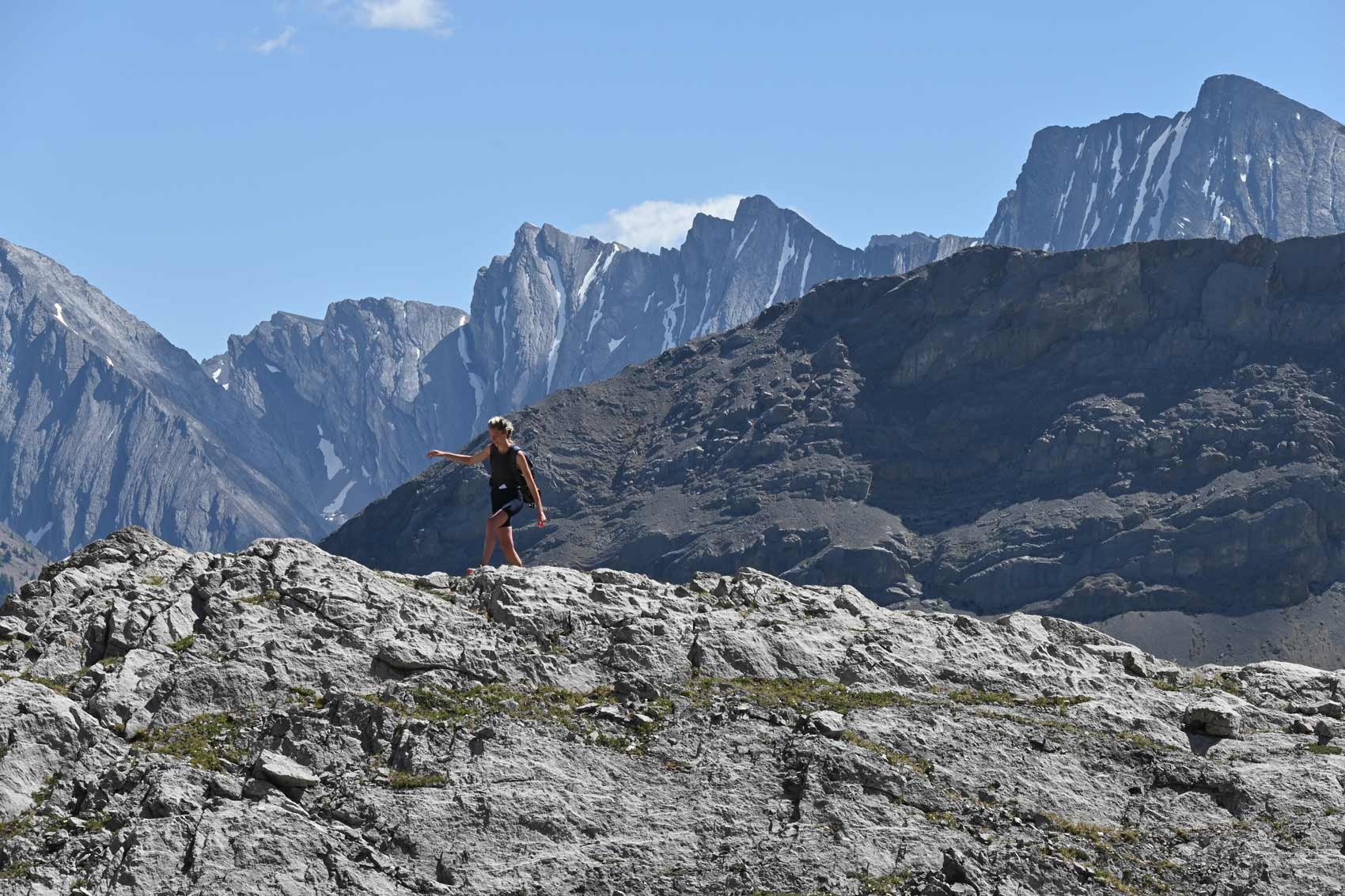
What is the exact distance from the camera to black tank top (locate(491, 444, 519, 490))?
→ 97.6 feet

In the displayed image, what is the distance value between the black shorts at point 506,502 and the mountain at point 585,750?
1.11 metres

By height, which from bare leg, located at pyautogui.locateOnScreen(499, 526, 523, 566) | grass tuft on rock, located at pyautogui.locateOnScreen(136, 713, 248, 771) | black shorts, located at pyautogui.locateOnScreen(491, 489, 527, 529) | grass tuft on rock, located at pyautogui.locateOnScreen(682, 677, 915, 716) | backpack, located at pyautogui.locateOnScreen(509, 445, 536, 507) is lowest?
grass tuft on rock, located at pyautogui.locateOnScreen(136, 713, 248, 771)

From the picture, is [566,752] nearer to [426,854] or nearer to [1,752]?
[426,854]

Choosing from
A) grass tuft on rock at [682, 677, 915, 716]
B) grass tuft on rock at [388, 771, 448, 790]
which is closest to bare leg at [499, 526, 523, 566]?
grass tuft on rock at [682, 677, 915, 716]

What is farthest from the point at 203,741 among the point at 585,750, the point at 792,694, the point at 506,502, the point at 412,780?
the point at 792,694

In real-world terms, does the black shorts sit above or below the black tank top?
below

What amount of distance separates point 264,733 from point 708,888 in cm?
651

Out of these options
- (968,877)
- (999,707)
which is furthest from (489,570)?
(968,877)

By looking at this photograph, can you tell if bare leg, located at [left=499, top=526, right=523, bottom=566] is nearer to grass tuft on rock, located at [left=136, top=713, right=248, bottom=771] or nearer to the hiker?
the hiker

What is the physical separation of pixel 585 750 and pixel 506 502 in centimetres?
709

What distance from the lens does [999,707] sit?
1093 inches

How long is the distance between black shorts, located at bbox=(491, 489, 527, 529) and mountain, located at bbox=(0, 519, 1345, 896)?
43.5 inches

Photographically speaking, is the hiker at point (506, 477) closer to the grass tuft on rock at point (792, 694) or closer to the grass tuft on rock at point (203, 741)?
the grass tuft on rock at point (792, 694)

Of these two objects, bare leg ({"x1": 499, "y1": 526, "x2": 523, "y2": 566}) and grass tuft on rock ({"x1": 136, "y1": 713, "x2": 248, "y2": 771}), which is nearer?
grass tuft on rock ({"x1": 136, "y1": 713, "x2": 248, "y2": 771})
